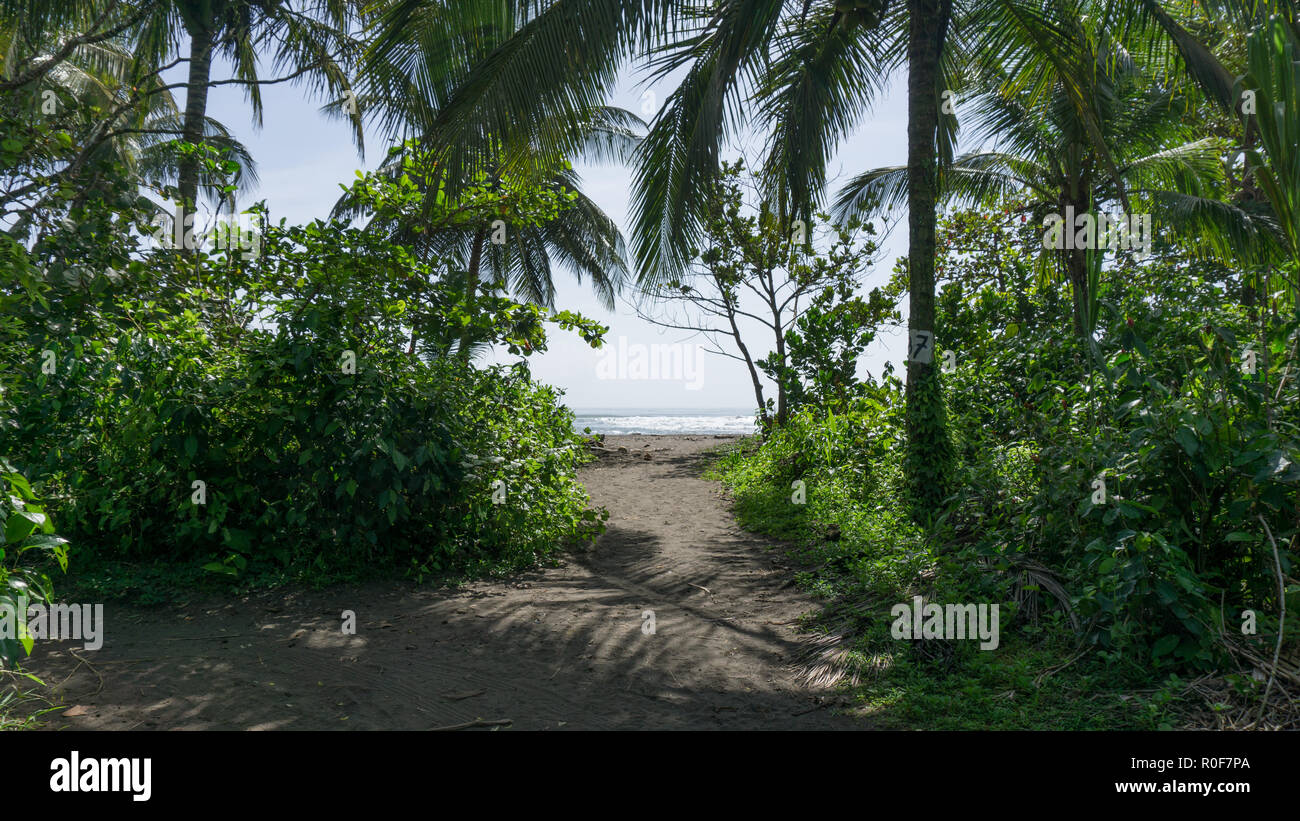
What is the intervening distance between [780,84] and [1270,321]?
18.0 ft

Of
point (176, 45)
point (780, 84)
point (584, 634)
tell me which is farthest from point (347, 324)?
point (176, 45)

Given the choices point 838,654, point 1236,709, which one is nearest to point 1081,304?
point 1236,709

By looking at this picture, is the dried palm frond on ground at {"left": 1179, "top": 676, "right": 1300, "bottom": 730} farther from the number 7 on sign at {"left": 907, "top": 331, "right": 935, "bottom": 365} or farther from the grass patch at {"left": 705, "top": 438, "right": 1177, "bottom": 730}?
the number 7 on sign at {"left": 907, "top": 331, "right": 935, "bottom": 365}

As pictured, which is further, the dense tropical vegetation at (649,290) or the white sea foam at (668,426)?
the white sea foam at (668,426)

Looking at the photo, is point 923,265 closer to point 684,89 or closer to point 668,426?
point 684,89

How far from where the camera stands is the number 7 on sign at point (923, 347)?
6.34m

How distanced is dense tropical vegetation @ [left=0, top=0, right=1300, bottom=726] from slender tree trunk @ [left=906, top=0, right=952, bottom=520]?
0.04m

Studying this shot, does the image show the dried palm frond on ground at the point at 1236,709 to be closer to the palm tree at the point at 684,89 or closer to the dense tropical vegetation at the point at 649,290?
the dense tropical vegetation at the point at 649,290

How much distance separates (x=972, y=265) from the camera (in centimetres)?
1462

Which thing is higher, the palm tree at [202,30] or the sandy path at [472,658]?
the palm tree at [202,30]

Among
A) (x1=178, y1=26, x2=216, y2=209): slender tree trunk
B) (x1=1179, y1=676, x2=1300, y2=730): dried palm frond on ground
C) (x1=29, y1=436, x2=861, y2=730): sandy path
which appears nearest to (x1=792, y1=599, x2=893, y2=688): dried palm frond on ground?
(x1=29, y1=436, x2=861, y2=730): sandy path

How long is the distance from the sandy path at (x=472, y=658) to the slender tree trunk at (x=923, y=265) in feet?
5.01

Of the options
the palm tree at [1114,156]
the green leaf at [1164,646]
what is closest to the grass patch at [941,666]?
the green leaf at [1164,646]

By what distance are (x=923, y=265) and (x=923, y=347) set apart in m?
0.70
